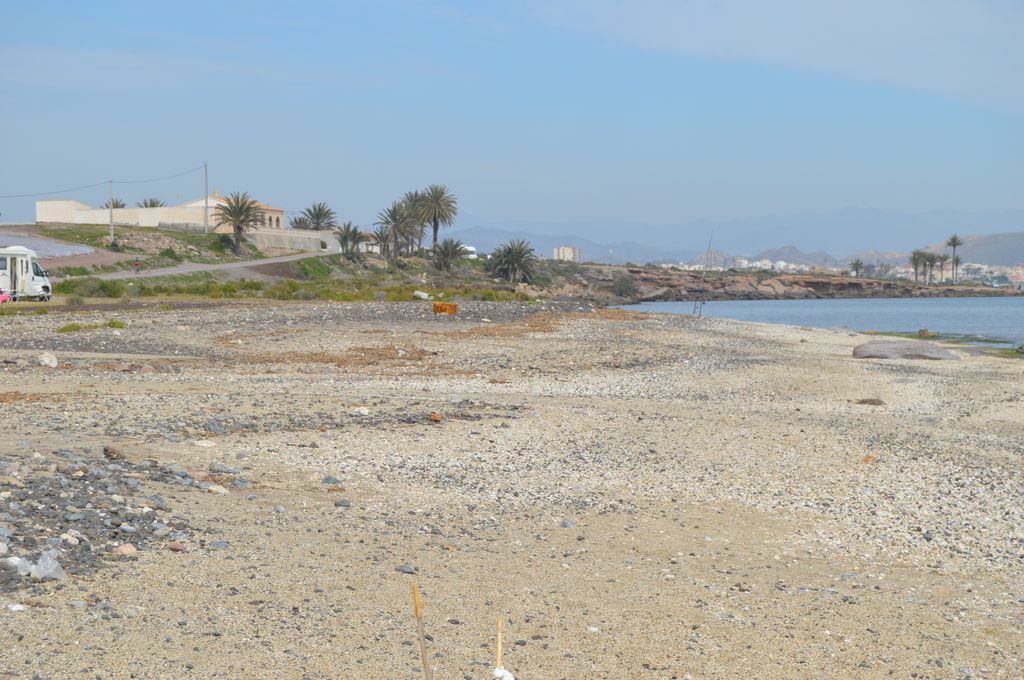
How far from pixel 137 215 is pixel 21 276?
172 ft

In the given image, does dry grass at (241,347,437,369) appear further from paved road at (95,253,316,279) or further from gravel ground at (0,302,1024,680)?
paved road at (95,253,316,279)

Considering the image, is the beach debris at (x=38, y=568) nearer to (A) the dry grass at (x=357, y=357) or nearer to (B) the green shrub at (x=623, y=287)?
(A) the dry grass at (x=357, y=357)

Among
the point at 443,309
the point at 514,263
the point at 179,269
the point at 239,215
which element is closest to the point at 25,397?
the point at 443,309

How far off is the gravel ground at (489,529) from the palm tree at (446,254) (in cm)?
6748

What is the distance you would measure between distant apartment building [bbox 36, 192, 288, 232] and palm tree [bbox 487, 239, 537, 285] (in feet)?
64.3

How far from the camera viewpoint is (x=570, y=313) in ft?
141

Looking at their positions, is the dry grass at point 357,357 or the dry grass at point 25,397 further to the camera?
the dry grass at point 357,357

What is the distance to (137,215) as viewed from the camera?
8538 centimetres

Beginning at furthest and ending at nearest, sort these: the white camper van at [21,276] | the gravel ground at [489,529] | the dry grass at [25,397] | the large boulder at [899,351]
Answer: the white camper van at [21,276], the large boulder at [899,351], the dry grass at [25,397], the gravel ground at [489,529]

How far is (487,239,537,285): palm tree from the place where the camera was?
85312 millimetres

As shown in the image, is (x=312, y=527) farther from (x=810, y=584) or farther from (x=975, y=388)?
(x=975, y=388)

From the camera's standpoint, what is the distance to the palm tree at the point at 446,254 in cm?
8631

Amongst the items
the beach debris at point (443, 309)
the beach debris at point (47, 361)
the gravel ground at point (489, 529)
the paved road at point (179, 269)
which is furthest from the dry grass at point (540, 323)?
the paved road at point (179, 269)

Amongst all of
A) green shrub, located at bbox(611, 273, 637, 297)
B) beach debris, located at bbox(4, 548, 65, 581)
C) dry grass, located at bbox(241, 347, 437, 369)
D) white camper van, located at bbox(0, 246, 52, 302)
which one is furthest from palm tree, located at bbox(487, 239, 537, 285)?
beach debris, located at bbox(4, 548, 65, 581)
